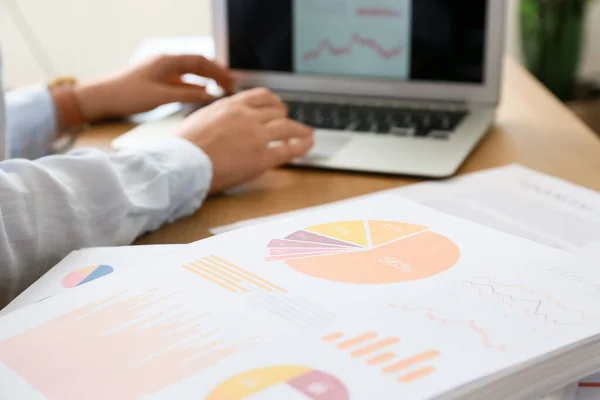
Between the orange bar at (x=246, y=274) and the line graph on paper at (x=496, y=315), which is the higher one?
the line graph on paper at (x=496, y=315)

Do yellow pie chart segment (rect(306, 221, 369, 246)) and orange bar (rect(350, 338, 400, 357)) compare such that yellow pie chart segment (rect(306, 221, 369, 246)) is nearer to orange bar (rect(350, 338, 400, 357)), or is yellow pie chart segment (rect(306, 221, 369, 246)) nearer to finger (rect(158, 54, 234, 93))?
orange bar (rect(350, 338, 400, 357))

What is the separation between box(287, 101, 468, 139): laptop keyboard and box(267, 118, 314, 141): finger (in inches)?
3.0

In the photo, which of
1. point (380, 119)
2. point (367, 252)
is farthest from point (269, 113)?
point (367, 252)

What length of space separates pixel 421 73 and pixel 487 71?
0.08m

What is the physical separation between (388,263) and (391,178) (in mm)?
301

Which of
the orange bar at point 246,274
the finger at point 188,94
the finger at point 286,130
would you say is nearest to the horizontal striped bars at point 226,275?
the orange bar at point 246,274

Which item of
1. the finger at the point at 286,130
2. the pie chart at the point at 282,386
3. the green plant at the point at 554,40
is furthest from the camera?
the green plant at the point at 554,40

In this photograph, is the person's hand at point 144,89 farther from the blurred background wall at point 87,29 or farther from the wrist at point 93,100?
the blurred background wall at point 87,29

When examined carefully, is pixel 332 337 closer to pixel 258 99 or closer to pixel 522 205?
pixel 522 205

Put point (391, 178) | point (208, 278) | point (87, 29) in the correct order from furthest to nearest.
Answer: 1. point (87, 29)
2. point (391, 178)
3. point (208, 278)

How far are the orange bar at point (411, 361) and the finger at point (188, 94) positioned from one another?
69 centimetres

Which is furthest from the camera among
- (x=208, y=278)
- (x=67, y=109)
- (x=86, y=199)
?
(x=67, y=109)

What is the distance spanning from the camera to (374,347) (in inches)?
13.9

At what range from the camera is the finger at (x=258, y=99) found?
814mm
